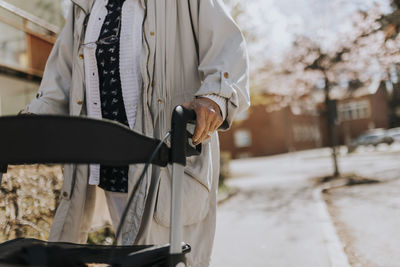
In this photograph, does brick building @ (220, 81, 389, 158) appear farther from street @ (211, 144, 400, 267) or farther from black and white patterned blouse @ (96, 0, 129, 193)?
black and white patterned blouse @ (96, 0, 129, 193)

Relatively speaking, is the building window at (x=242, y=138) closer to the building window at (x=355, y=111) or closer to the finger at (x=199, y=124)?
the building window at (x=355, y=111)

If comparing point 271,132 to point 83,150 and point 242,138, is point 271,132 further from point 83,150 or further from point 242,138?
point 83,150

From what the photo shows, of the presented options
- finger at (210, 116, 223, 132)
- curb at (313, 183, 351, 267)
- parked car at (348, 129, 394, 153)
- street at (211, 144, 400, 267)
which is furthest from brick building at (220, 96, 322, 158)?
finger at (210, 116, 223, 132)

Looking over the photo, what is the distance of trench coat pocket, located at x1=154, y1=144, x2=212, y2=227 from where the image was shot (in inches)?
56.6

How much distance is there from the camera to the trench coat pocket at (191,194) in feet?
4.72

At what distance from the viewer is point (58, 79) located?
1.92 m

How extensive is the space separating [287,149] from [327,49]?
1075 inches

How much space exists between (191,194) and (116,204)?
16.6 inches

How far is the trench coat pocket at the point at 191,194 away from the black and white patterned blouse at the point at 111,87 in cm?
26

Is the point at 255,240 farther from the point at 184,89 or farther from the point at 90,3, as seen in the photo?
the point at 90,3

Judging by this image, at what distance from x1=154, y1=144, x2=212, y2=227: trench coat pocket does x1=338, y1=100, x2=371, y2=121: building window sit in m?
44.3

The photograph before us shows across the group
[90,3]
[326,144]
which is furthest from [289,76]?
[326,144]

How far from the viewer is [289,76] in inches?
544

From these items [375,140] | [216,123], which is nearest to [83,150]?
[216,123]
